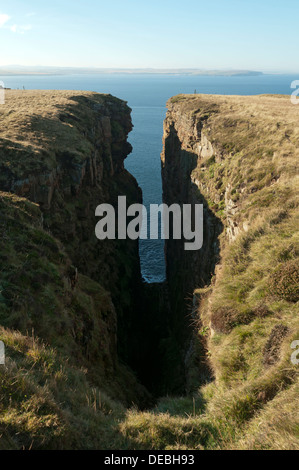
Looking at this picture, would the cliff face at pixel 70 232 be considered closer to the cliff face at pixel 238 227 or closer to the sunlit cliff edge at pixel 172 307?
the sunlit cliff edge at pixel 172 307

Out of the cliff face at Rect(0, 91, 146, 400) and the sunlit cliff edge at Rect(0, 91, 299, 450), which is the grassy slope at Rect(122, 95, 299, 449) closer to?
the sunlit cliff edge at Rect(0, 91, 299, 450)

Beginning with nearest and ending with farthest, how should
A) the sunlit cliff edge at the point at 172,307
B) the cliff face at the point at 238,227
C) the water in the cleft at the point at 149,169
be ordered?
1. the sunlit cliff edge at the point at 172,307
2. the cliff face at the point at 238,227
3. the water in the cleft at the point at 149,169

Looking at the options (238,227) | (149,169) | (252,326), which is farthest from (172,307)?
(149,169)

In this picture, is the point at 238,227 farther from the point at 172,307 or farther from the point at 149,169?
the point at 149,169

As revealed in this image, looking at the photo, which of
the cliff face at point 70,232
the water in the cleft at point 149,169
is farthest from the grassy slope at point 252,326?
the water in the cleft at point 149,169
